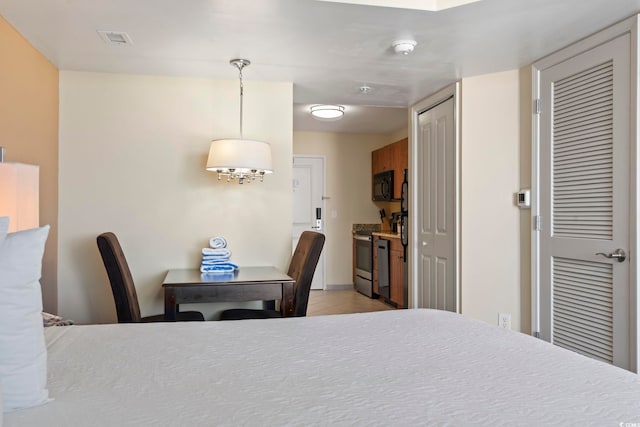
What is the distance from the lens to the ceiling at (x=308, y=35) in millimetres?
2393

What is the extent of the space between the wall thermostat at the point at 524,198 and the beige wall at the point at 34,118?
10.9 ft

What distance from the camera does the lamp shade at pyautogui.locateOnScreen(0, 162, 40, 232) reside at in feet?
6.11

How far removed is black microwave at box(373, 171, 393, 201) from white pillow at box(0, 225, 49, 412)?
5382mm

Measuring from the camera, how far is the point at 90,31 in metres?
2.71

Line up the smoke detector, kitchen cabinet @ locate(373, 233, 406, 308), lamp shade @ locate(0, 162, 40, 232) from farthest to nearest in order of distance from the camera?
kitchen cabinet @ locate(373, 233, 406, 308)
the smoke detector
lamp shade @ locate(0, 162, 40, 232)

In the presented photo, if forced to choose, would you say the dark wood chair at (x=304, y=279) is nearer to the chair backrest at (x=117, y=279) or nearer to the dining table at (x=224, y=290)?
the dining table at (x=224, y=290)

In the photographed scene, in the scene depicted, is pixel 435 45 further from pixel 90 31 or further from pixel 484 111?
pixel 90 31

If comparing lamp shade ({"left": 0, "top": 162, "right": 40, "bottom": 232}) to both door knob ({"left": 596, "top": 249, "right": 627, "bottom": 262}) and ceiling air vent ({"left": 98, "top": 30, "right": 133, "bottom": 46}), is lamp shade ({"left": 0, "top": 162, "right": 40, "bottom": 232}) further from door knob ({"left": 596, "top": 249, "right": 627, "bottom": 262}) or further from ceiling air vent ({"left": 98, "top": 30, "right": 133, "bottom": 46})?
door knob ({"left": 596, "top": 249, "right": 627, "bottom": 262})

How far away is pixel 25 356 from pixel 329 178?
6.09 m

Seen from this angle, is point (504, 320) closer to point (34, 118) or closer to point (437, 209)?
point (437, 209)

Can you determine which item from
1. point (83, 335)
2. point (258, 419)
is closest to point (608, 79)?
point (258, 419)

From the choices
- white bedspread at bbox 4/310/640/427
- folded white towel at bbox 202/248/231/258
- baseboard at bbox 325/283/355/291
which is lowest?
baseboard at bbox 325/283/355/291

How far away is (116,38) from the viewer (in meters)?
2.80

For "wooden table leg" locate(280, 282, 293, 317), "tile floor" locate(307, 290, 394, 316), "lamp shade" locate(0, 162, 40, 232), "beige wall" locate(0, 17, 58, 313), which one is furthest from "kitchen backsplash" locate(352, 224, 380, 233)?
"lamp shade" locate(0, 162, 40, 232)
